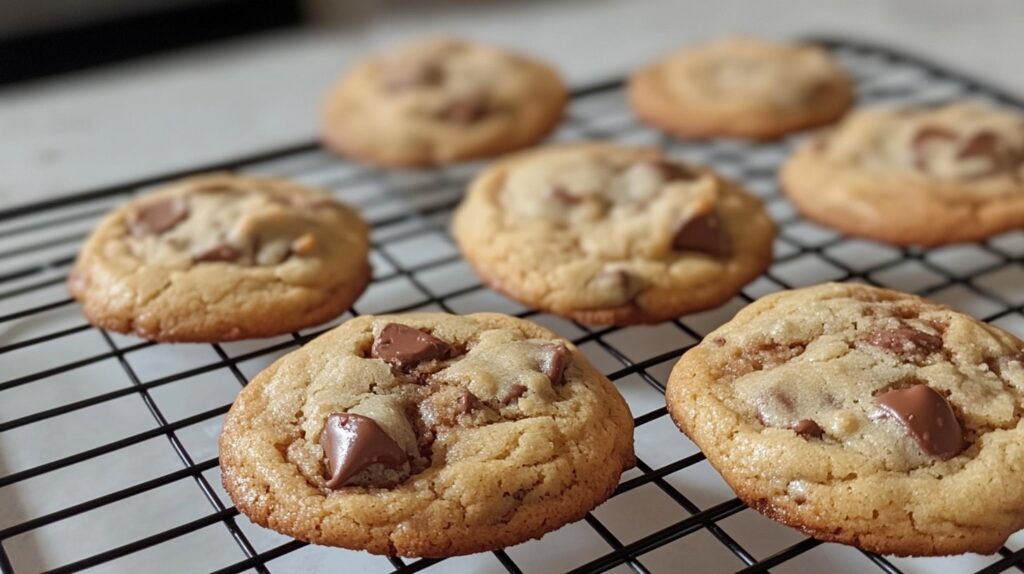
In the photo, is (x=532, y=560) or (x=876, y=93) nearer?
(x=532, y=560)

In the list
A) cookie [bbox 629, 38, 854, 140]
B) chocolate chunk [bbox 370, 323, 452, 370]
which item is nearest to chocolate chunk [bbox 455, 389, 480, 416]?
chocolate chunk [bbox 370, 323, 452, 370]

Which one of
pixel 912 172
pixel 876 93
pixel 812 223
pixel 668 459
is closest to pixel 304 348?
pixel 668 459

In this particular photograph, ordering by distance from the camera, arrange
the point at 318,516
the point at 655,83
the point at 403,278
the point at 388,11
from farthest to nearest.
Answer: the point at 388,11 → the point at 655,83 → the point at 403,278 → the point at 318,516

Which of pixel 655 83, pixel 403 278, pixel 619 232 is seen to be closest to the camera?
pixel 619 232

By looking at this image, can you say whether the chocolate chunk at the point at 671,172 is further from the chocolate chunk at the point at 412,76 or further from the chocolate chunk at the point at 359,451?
the chocolate chunk at the point at 359,451

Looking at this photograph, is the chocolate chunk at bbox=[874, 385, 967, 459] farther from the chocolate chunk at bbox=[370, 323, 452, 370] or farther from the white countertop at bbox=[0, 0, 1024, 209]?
the white countertop at bbox=[0, 0, 1024, 209]

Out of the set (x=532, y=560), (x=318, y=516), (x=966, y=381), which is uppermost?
(x=966, y=381)

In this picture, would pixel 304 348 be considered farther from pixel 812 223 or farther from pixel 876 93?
pixel 876 93

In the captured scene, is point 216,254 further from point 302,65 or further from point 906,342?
point 302,65
